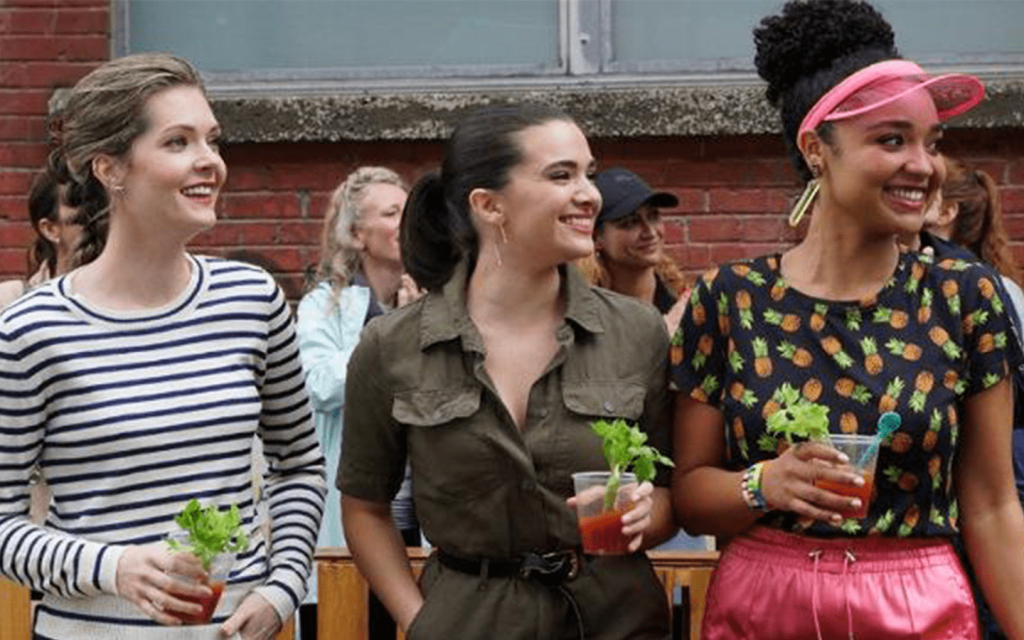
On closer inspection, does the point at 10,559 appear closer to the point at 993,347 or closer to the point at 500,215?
the point at 500,215

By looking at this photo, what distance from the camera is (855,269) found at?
4.44m

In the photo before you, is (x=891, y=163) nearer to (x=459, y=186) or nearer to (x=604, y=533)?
(x=604, y=533)

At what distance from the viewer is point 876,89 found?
14.4ft

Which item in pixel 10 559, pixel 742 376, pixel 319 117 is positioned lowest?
pixel 10 559

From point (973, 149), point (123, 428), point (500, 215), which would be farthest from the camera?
point (973, 149)

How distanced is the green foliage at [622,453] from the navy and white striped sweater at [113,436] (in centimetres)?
77

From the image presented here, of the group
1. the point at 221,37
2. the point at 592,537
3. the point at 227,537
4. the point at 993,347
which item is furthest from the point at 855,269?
the point at 221,37

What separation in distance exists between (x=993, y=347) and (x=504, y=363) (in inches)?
38.6

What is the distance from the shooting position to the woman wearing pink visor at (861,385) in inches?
170

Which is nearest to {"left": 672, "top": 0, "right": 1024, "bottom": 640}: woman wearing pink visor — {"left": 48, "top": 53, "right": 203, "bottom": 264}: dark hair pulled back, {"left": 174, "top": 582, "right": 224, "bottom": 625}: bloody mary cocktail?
{"left": 174, "top": 582, "right": 224, "bottom": 625}: bloody mary cocktail

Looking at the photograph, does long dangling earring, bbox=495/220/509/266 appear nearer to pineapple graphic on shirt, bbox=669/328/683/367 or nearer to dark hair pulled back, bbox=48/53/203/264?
pineapple graphic on shirt, bbox=669/328/683/367

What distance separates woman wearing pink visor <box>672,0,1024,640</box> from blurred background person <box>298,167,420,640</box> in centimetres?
250

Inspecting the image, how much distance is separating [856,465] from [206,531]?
3.85ft

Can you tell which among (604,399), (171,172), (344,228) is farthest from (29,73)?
(604,399)
